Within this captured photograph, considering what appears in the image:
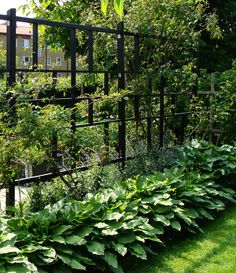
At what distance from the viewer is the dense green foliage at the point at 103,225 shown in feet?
9.41

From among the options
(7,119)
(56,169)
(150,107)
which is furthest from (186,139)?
(7,119)

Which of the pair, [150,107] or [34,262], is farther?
[150,107]

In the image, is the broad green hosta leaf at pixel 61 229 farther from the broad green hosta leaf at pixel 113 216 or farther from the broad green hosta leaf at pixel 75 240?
the broad green hosta leaf at pixel 113 216

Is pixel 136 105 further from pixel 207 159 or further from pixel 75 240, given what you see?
pixel 75 240

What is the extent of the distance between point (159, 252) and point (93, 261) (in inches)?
33.1

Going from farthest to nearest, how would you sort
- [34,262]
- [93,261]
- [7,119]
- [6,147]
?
[7,119], [6,147], [93,261], [34,262]

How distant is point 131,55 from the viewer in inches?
242

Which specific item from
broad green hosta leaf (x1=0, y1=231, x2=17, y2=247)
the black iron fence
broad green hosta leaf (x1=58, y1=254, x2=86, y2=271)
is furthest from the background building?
broad green hosta leaf (x1=58, y1=254, x2=86, y2=271)

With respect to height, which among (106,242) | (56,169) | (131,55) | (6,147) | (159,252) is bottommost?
(159,252)

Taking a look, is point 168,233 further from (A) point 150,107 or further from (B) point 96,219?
(A) point 150,107

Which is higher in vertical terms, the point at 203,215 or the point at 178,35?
the point at 178,35

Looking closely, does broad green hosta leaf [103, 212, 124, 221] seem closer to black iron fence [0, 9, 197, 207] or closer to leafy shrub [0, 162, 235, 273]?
leafy shrub [0, 162, 235, 273]

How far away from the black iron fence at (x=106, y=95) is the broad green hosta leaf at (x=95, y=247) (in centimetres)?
121

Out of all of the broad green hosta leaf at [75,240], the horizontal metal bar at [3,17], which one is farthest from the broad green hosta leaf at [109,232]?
the horizontal metal bar at [3,17]
